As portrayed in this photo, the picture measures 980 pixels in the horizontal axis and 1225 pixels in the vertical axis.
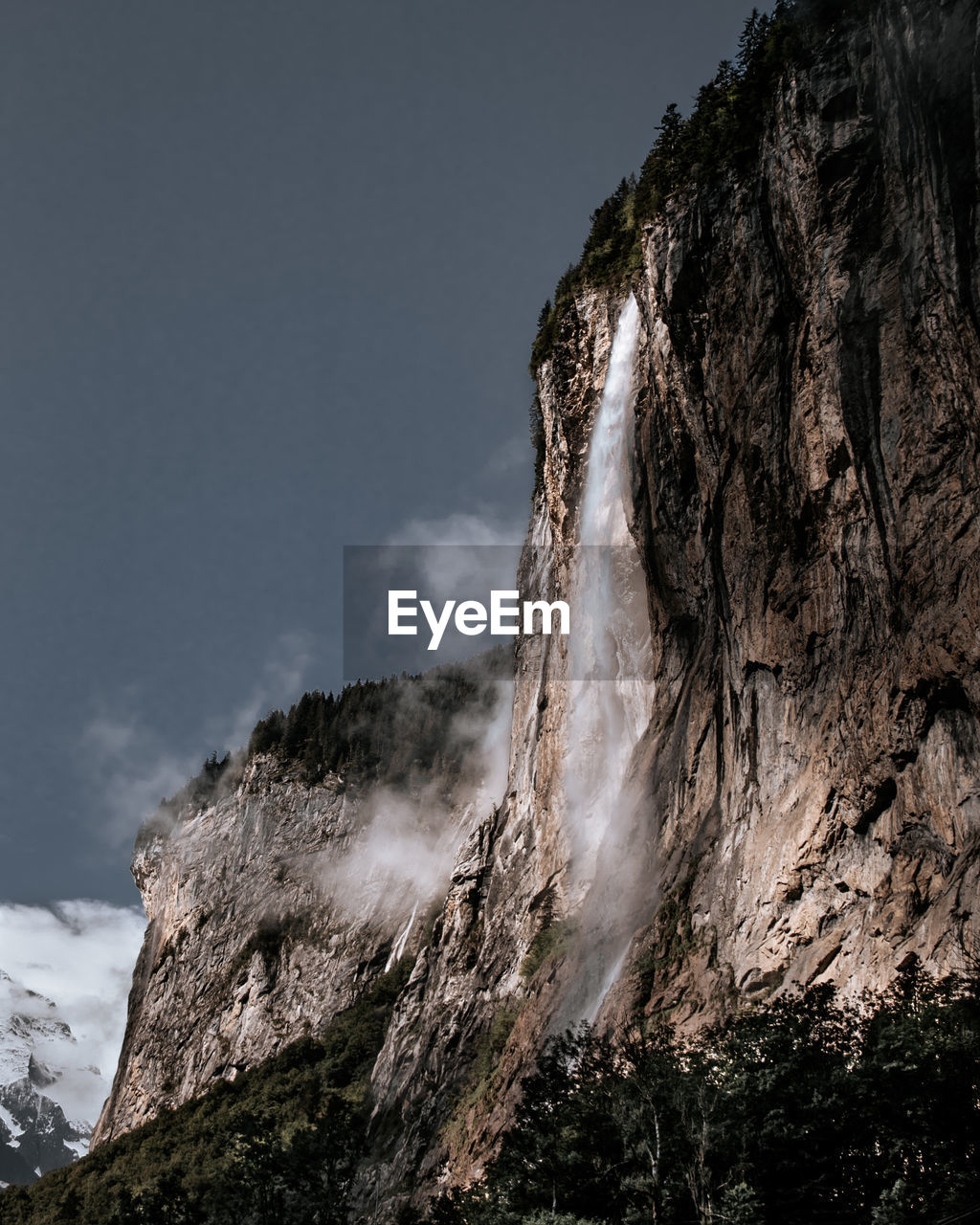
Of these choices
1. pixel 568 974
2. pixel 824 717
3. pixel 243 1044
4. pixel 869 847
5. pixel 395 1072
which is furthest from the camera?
pixel 243 1044

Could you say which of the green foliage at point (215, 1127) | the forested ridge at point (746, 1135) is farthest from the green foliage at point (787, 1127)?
the green foliage at point (215, 1127)

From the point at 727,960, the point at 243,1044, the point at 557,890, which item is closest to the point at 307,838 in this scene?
the point at 243,1044

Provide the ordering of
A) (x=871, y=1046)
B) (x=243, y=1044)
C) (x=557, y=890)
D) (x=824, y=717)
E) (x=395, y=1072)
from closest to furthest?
(x=871, y=1046) < (x=824, y=717) < (x=557, y=890) < (x=395, y=1072) < (x=243, y=1044)

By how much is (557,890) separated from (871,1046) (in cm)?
2710

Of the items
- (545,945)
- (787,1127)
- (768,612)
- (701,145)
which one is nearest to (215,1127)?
(545,945)

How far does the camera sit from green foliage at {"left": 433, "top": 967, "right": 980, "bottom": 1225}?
20.2m

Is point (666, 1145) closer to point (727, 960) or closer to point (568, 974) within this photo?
point (727, 960)

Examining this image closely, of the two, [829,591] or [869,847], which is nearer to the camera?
[869,847]

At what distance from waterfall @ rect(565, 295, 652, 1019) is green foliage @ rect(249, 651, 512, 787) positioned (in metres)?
43.8

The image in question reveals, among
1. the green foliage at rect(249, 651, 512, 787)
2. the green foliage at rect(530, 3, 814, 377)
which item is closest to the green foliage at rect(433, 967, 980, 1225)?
the green foliage at rect(530, 3, 814, 377)

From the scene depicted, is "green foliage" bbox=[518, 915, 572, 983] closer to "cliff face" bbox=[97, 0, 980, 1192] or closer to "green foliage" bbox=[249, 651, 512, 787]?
"cliff face" bbox=[97, 0, 980, 1192]

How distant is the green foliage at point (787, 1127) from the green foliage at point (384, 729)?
2688 inches

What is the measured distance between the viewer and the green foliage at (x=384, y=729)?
9419 centimetres

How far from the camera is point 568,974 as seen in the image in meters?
41.3
